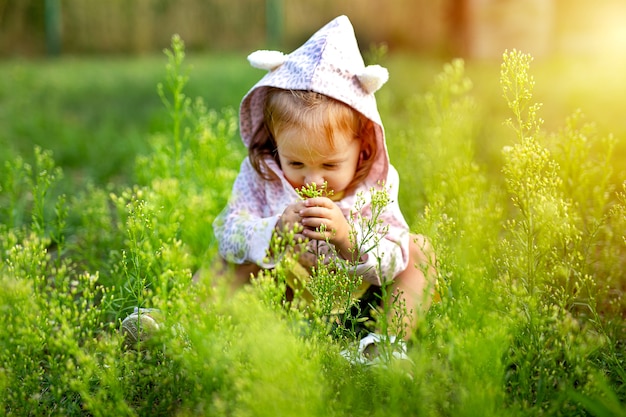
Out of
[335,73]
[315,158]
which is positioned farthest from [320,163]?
[335,73]

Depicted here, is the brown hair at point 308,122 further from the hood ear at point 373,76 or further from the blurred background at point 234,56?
the blurred background at point 234,56

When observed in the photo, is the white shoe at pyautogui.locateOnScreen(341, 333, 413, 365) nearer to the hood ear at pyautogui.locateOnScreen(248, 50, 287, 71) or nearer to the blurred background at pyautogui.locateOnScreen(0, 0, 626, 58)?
the hood ear at pyautogui.locateOnScreen(248, 50, 287, 71)

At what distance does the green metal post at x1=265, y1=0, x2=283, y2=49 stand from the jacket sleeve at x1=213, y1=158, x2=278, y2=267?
993cm

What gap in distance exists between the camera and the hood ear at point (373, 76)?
2805 mm

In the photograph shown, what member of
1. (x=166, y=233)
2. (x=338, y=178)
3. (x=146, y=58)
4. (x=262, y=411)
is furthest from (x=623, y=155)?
(x=146, y=58)

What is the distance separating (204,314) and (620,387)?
1.19 metres

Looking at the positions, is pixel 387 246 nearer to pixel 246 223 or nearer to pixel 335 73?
pixel 246 223

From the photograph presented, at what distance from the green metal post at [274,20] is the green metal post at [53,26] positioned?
3.71 m

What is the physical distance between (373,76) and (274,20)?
1045 centimetres

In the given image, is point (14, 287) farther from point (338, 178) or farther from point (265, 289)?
point (338, 178)

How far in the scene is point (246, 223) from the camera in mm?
2914

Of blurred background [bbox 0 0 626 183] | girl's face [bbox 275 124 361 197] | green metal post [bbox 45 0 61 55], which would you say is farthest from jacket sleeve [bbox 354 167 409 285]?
green metal post [bbox 45 0 61 55]

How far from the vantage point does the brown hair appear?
2791 millimetres

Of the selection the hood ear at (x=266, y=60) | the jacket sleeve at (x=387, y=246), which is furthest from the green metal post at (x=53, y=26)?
the jacket sleeve at (x=387, y=246)
